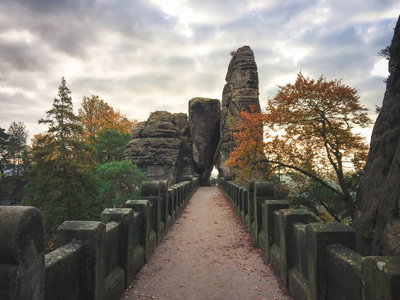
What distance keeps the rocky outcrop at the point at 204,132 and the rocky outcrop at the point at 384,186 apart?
29.9 m

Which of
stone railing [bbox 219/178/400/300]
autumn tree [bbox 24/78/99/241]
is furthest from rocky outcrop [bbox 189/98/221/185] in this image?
stone railing [bbox 219/178/400/300]

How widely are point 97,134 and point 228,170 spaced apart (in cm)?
2289

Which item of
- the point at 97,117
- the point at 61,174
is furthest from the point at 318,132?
the point at 97,117

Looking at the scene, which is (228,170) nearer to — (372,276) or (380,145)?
(380,145)

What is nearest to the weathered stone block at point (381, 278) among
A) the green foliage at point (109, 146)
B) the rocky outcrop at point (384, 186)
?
the rocky outcrop at point (384, 186)

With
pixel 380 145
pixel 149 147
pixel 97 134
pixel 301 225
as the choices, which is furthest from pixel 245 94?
pixel 301 225

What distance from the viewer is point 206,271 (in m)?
5.57

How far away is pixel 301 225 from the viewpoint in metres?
4.30

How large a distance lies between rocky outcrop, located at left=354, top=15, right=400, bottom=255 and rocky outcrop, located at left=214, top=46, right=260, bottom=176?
24.7m

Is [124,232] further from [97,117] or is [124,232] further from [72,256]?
[97,117]

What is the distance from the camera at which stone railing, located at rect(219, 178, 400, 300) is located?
1948 millimetres

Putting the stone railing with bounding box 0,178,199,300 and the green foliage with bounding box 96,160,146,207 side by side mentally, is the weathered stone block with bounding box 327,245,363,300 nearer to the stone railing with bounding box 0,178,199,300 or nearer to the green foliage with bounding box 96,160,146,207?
the stone railing with bounding box 0,178,199,300

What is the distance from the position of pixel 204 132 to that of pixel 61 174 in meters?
23.7

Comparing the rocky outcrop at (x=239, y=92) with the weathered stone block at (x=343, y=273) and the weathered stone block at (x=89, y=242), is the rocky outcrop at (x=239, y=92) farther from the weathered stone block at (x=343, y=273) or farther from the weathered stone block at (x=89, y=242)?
the weathered stone block at (x=89, y=242)
